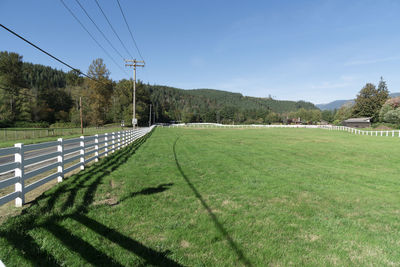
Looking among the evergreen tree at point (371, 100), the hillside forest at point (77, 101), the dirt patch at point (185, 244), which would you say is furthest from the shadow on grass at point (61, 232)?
the evergreen tree at point (371, 100)

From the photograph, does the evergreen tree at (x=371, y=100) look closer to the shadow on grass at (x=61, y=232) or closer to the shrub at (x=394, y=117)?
the shrub at (x=394, y=117)

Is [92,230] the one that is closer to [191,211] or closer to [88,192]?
[191,211]

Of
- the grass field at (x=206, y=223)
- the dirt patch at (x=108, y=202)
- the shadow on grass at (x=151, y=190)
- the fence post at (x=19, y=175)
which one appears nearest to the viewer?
the grass field at (x=206, y=223)

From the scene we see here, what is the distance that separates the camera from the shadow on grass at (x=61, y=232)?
117 inches

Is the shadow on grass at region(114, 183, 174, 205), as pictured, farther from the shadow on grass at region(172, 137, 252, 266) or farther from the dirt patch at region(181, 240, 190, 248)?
the dirt patch at region(181, 240, 190, 248)

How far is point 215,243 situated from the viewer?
3428 mm

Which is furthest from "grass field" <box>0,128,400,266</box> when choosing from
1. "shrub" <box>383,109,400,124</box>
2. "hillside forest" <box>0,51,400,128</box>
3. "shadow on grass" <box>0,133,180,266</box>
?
"shrub" <box>383,109,400,124</box>

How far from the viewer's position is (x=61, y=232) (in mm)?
3641

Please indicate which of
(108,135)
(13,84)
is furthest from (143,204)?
(13,84)

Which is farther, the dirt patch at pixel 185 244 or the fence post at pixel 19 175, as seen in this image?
the fence post at pixel 19 175

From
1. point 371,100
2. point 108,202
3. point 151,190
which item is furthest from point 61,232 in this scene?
point 371,100

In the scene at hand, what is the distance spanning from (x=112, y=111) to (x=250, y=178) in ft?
300

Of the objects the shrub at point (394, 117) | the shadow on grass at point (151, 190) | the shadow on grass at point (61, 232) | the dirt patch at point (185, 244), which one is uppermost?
the shrub at point (394, 117)

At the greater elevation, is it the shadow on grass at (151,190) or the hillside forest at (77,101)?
the hillside forest at (77,101)
